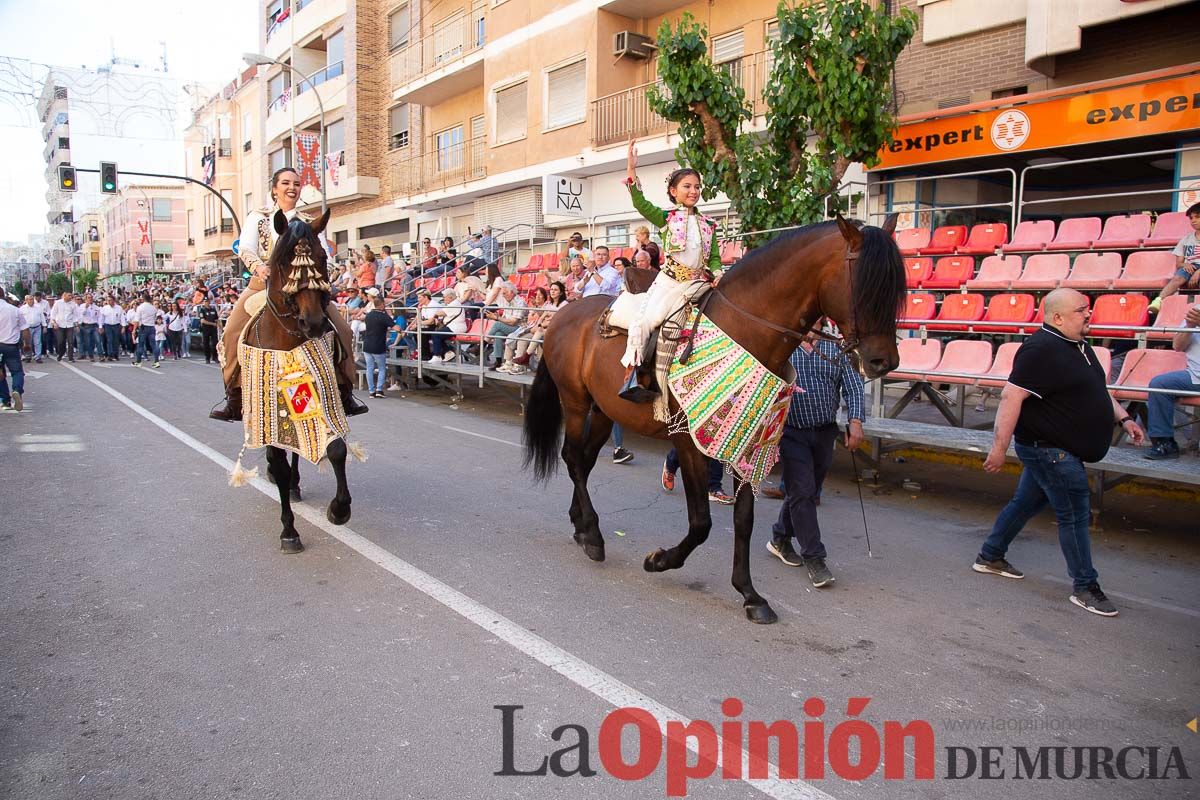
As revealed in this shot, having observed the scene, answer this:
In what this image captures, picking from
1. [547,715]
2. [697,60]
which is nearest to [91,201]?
[697,60]

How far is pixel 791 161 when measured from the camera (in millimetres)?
12039

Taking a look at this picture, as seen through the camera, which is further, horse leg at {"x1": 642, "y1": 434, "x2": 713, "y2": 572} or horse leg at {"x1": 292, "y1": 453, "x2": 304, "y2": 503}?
horse leg at {"x1": 292, "y1": 453, "x2": 304, "y2": 503}

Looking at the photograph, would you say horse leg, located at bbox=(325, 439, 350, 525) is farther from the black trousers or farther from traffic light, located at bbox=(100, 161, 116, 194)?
traffic light, located at bbox=(100, 161, 116, 194)

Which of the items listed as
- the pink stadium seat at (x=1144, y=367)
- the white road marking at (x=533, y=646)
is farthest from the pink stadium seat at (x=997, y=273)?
the white road marking at (x=533, y=646)

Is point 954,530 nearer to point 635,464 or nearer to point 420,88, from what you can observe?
point 635,464

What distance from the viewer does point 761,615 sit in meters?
4.66

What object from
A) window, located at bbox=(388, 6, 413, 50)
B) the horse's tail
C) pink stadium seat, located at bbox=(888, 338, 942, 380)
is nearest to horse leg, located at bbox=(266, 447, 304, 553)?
the horse's tail

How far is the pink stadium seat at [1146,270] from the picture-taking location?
29.2 ft

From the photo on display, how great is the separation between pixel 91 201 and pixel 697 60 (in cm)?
11733

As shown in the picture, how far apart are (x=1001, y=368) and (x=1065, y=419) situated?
403 centimetres

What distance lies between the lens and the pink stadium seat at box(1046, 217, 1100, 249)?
33.3ft

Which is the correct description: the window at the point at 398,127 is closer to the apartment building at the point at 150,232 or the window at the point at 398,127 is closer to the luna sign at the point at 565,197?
the luna sign at the point at 565,197

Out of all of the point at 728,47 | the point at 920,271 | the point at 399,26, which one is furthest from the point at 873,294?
the point at 399,26

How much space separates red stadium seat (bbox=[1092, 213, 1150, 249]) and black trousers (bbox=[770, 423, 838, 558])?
6.53 m
